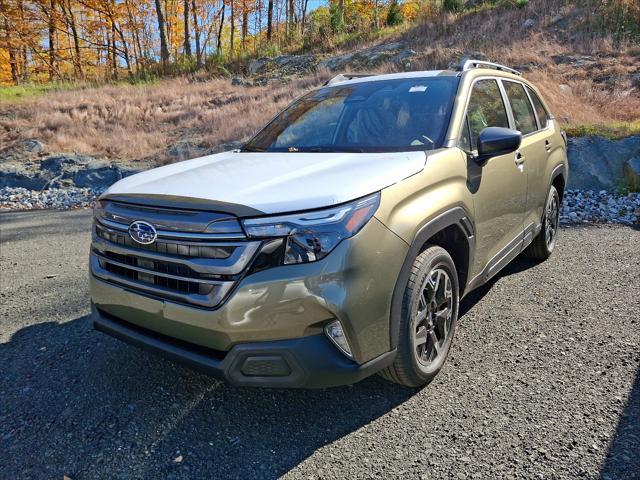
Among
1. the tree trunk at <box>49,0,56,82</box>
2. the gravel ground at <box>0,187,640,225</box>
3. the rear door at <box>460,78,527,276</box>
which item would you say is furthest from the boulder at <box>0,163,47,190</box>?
the tree trunk at <box>49,0,56,82</box>

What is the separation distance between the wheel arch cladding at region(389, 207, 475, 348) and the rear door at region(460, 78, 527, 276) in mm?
110

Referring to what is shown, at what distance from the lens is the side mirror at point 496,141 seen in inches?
117

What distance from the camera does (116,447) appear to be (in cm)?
234

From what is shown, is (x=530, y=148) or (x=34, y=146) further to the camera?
(x=34, y=146)

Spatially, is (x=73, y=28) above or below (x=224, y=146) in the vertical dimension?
above

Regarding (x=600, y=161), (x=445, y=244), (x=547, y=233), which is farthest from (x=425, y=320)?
(x=600, y=161)

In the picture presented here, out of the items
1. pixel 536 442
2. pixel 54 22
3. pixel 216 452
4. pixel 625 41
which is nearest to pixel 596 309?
pixel 536 442

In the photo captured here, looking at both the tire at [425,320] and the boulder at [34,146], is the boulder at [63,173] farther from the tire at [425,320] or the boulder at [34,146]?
the tire at [425,320]

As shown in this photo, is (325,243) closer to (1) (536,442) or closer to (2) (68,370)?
(1) (536,442)

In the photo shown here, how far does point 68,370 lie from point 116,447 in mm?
967

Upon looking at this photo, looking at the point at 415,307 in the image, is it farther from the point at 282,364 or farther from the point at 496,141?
the point at 496,141

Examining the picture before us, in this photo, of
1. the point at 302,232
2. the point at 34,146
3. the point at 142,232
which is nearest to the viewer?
the point at 302,232

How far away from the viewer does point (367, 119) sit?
Answer: 3.43 metres

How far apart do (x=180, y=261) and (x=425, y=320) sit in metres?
1.36
